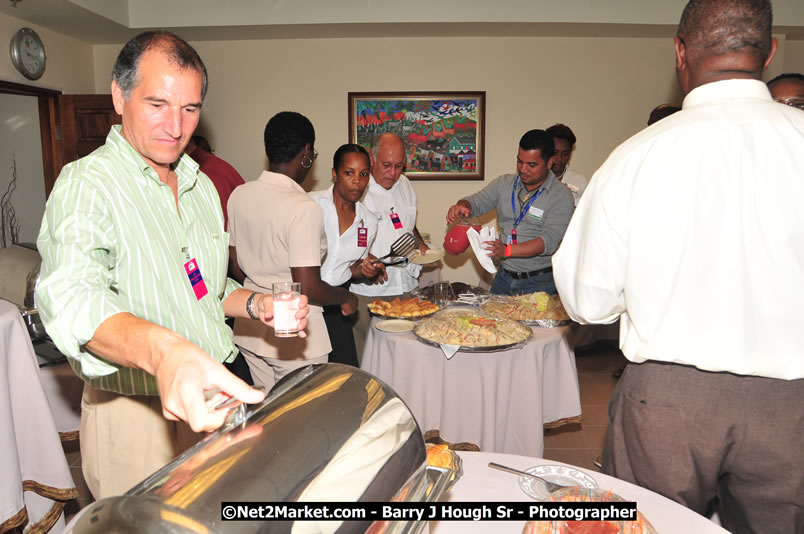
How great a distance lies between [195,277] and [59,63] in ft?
16.5

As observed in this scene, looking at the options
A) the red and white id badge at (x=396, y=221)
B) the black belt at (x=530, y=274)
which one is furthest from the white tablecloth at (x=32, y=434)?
the black belt at (x=530, y=274)

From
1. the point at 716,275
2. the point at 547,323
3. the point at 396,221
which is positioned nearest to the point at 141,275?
the point at 716,275

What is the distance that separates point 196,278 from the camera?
125 cm

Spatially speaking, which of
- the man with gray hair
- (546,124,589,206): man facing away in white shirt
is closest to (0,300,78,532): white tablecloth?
the man with gray hair

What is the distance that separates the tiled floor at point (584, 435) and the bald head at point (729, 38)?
2.28m

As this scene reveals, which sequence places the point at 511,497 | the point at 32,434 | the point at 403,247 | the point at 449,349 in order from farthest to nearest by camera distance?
the point at 403,247 → the point at 449,349 → the point at 32,434 → the point at 511,497

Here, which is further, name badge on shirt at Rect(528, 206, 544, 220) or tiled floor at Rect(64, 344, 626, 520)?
name badge on shirt at Rect(528, 206, 544, 220)

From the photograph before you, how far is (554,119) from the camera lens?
5.53m

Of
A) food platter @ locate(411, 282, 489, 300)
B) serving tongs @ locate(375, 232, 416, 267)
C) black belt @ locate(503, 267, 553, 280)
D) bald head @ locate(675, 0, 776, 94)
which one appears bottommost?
food platter @ locate(411, 282, 489, 300)

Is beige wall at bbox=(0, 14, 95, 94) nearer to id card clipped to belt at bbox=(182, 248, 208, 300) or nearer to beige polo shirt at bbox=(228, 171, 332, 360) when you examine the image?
beige polo shirt at bbox=(228, 171, 332, 360)

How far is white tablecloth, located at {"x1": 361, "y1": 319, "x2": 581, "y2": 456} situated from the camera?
2404 mm

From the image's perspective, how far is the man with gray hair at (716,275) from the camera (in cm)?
117

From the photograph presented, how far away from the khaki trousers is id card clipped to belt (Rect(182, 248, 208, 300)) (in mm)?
274

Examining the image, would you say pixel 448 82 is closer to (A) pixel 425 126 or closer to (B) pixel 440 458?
(A) pixel 425 126
